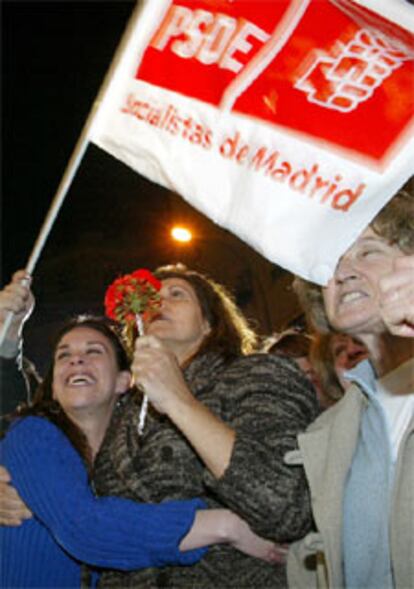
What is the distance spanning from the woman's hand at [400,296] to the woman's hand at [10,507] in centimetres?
185

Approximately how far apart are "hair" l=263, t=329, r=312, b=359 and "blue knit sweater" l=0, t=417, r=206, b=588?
1393 millimetres

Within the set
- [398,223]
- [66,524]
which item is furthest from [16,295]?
[398,223]

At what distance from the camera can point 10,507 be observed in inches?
108

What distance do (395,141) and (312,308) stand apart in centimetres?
88

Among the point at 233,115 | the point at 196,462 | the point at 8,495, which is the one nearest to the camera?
the point at 233,115

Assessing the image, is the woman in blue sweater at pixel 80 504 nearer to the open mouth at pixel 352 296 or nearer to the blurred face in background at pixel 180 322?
the blurred face in background at pixel 180 322

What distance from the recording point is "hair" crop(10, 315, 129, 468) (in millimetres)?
2908

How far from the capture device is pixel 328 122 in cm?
188

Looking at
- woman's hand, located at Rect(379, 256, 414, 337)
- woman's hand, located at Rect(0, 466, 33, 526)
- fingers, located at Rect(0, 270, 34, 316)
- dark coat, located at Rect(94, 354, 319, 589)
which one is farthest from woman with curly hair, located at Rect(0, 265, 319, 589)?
woman's hand, located at Rect(379, 256, 414, 337)

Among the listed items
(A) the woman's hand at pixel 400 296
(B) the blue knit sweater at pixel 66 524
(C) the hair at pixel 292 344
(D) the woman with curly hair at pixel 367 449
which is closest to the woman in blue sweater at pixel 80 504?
(B) the blue knit sweater at pixel 66 524

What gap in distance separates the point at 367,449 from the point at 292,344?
1.91 m

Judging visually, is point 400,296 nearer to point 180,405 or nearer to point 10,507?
point 180,405

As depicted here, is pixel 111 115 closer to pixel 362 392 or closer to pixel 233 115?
pixel 233 115

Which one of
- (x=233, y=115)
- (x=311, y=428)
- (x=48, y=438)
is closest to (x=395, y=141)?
(x=233, y=115)
